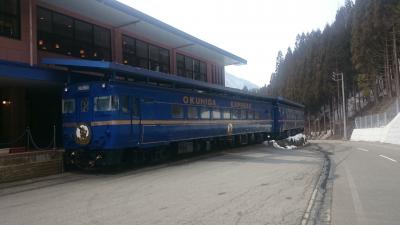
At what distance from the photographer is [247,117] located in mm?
30469

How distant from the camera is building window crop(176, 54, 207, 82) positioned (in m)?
30.8

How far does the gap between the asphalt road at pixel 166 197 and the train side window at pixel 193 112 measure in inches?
214

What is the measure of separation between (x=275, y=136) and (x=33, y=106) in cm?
2310

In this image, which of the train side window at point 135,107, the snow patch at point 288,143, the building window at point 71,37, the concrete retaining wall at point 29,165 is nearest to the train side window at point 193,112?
the train side window at point 135,107

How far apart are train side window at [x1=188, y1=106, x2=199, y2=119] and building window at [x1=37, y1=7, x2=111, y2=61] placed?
519cm

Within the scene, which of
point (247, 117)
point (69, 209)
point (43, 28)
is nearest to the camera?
point (69, 209)

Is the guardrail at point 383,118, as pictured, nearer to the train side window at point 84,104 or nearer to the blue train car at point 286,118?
the blue train car at point 286,118

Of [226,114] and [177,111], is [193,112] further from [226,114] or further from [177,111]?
[226,114]

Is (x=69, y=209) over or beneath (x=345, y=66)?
beneath

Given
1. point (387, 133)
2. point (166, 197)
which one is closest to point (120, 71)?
point (166, 197)

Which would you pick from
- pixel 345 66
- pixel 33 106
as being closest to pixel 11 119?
pixel 33 106

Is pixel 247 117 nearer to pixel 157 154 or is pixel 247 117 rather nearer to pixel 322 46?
pixel 157 154

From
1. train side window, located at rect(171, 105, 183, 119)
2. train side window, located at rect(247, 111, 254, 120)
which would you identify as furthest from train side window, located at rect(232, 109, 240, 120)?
train side window, located at rect(171, 105, 183, 119)

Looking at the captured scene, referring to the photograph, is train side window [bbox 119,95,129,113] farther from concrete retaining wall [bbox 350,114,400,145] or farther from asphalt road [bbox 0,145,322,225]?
concrete retaining wall [bbox 350,114,400,145]
